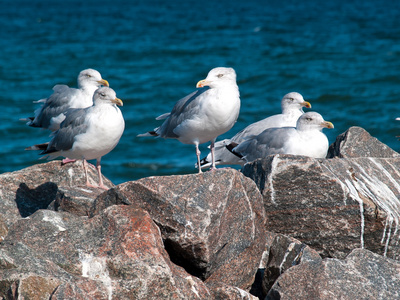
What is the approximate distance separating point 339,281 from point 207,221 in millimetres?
1150

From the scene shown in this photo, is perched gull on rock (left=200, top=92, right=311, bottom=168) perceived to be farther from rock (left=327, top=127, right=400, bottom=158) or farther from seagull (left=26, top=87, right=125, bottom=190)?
seagull (left=26, top=87, right=125, bottom=190)

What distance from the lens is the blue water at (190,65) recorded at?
54.0 ft

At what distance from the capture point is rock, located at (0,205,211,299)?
14.9 ft

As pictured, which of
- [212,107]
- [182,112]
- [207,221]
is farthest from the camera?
[182,112]

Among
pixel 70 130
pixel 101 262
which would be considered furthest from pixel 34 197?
pixel 101 262

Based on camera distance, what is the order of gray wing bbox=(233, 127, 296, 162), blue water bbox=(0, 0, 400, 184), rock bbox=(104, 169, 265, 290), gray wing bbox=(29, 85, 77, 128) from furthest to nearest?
blue water bbox=(0, 0, 400, 184)
gray wing bbox=(29, 85, 77, 128)
gray wing bbox=(233, 127, 296, 162)
rock bbox=(104, 169, 265, 290)

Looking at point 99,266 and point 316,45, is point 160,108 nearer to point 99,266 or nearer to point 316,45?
point 316,45

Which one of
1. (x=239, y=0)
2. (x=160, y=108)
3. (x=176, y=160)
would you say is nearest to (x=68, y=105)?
(x=176, y=160)

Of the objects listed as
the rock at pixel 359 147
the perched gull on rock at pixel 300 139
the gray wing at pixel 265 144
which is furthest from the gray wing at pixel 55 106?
the rock at pixel 359 147

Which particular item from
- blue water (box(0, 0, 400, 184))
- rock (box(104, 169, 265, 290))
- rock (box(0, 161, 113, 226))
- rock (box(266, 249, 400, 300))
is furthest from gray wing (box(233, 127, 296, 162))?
blue water (box(0, 0, 400, 184))

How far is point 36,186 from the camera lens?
24.5ft

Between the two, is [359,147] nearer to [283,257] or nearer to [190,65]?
[283,257]

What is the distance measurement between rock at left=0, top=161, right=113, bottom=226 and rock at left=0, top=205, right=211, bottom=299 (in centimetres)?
148

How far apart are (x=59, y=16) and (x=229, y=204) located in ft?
149
